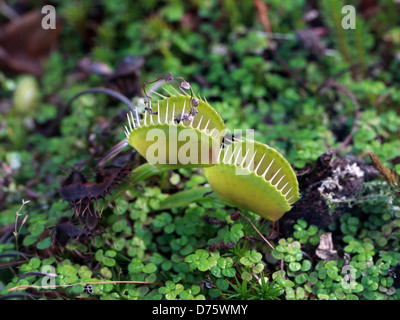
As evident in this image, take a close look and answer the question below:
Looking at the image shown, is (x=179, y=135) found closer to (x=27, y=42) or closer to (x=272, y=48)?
(x=272, y=48)

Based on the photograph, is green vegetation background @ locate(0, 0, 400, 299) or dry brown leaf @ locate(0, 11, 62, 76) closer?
green vegetation background @ locate(0, 0, 400, 299)

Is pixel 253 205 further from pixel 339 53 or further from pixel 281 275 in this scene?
pixel 339 53

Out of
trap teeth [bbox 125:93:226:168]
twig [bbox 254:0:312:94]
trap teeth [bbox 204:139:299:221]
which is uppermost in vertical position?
twig [bbox 254:0:312:94]

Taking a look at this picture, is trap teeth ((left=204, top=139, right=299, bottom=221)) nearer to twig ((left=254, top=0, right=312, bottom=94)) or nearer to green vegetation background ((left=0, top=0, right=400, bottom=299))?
green vegetation background ((left=0, top=0, right=400, bottom=299))

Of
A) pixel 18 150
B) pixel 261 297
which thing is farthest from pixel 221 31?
pixel 261 297

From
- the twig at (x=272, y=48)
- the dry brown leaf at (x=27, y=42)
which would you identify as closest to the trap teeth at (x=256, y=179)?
the twig at (x=272, y=48)

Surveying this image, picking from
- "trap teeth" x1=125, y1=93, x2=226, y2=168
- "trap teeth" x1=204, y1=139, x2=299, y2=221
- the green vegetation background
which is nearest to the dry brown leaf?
the green vegetation background
